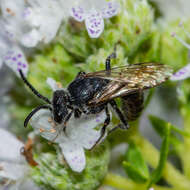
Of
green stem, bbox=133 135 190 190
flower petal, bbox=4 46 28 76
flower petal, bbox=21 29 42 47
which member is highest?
flower petal, bbox=21 29 42 47

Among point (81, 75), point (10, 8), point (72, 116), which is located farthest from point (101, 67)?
point (10, 8)

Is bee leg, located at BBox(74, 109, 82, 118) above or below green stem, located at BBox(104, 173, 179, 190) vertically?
above

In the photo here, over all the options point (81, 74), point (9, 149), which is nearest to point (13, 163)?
point (9, 149)

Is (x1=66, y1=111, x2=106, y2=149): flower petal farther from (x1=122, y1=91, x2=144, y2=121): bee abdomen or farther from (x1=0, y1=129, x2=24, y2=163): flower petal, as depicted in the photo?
(x1=0, y1=129, x2=24, y2=163): flower petal

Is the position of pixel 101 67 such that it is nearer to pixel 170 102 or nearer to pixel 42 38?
pixel 42 38

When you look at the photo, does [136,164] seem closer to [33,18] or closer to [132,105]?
[132,105]

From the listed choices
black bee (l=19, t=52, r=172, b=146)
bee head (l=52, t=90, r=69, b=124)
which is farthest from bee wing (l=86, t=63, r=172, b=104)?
bee head (l=52, t=90, r=69, b=124)
